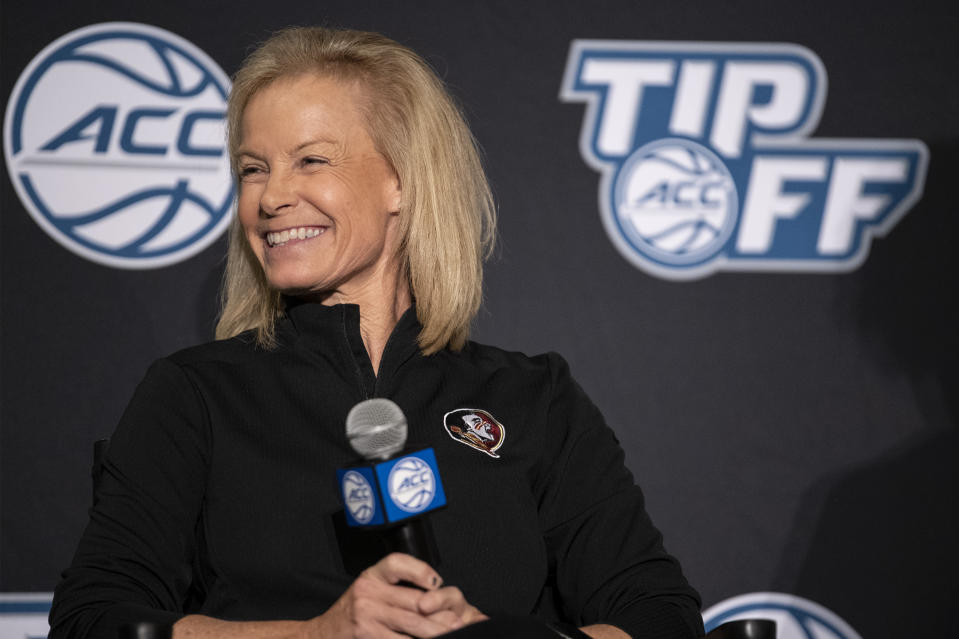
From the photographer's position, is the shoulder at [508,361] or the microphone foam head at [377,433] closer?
the microphone foam head at [377,433]

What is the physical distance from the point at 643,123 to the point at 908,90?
0.60m

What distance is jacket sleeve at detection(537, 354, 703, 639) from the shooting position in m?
1.41

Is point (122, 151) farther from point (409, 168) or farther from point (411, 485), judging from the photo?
point (411, 485)

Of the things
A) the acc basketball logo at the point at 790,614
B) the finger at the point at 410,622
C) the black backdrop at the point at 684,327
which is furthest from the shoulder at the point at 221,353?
the acc basketball logo at the point at 790,614

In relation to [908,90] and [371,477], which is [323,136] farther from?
[908,90]

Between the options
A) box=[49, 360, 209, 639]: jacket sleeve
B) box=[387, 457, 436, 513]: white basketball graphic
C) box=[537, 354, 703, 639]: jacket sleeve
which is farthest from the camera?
box=[537, 354, 703, 639]: jacket sleeve

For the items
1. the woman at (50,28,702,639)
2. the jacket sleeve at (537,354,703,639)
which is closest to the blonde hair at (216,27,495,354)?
the woman at (50,28,702,639)

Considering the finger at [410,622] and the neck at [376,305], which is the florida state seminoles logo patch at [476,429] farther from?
the finger at [410,622]

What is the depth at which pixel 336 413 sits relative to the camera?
141 centimetres

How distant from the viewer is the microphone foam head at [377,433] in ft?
3.33

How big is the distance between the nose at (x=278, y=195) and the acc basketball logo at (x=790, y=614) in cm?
140

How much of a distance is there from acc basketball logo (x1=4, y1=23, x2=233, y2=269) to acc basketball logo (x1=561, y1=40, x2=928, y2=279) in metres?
0.83

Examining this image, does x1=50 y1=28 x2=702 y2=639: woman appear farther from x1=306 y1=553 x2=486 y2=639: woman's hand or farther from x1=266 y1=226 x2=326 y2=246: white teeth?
x1=306 y1=553 x2=486 y2=639: woman's hand

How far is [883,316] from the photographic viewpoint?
91.0 inches
